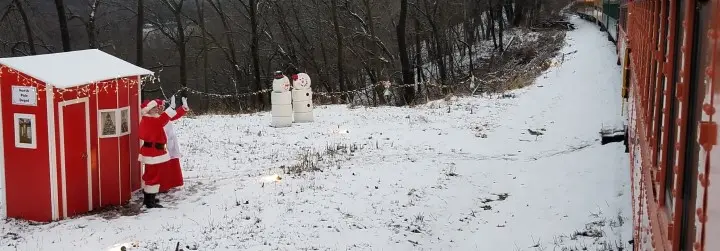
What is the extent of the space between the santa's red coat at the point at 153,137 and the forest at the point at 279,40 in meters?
20.6

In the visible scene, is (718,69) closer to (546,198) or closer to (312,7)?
(546,198)

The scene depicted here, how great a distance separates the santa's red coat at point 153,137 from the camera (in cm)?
996

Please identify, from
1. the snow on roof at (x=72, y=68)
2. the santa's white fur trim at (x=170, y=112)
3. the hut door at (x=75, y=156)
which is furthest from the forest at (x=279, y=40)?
the hut door at (x=75, y=156)

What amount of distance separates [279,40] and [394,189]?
1321 inches

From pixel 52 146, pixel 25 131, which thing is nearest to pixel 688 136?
Answer: pixel 52 146

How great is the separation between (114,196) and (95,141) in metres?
0.90

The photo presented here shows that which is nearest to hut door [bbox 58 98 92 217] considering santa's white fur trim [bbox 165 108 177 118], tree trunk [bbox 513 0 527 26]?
santa's white fur trim [bbox 165 108 177 118]

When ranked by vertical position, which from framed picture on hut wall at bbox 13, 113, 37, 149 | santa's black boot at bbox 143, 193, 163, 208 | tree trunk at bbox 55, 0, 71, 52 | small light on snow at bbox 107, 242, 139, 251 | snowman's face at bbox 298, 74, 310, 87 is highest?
tree trunk at bbox 55, 0, 71, 52

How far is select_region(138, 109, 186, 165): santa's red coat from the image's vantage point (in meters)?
9.96

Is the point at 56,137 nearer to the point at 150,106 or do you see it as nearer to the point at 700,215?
the point at 150,106

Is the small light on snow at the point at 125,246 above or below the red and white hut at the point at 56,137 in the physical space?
below

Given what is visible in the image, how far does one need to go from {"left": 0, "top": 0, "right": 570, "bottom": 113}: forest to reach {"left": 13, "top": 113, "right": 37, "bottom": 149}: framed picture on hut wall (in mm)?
21791

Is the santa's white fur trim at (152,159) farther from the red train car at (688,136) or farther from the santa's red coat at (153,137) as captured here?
the red train car at (688,136)

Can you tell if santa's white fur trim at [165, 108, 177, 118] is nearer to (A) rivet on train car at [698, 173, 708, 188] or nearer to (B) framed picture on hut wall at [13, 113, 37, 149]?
(B) framed picture on hut wall at [13, 113, 37, 149]
